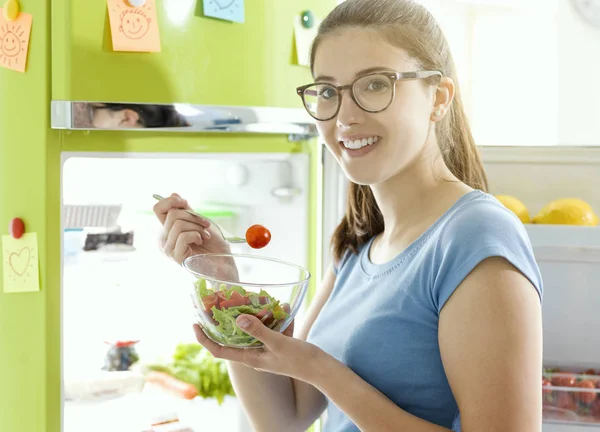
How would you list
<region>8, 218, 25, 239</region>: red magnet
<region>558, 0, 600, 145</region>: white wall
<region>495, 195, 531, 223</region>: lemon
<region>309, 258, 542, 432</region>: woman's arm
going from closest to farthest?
<region>309, 258, 542, 432</region>: woman's arm → <region>8, 218, 25, 239</region>: red magnet → <region>495, 195, 531, 223</region>: lemon → <region>558, 0, 600, 145</region>: white wall

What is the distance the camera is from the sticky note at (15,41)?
127cm

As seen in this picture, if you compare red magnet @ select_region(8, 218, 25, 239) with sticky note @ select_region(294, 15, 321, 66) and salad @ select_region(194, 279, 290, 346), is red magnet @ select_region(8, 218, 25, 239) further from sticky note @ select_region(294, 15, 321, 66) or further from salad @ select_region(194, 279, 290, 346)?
sticky note @ select_region(294, 15, 321, 66)

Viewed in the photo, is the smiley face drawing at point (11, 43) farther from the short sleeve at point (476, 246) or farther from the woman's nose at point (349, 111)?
the short sleeve at point (476, 246)

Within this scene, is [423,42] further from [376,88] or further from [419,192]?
[419,192]

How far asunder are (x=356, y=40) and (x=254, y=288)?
39cm

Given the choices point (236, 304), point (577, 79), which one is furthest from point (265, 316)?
point (577, 79)

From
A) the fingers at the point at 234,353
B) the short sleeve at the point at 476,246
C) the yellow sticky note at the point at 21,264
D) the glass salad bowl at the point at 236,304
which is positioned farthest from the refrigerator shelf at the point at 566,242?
the yellow sticky note at the point at 21,264

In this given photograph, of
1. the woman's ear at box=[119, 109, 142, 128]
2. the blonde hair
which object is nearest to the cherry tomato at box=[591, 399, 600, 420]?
the blonde hair

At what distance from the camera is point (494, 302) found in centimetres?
87

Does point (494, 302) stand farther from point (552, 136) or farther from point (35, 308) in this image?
point (552, 136)

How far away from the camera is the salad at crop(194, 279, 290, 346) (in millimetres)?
958

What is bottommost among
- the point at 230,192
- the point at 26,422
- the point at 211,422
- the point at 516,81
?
the point at 211,422

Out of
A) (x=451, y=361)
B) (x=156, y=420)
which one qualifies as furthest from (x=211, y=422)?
(x=451, y=361)

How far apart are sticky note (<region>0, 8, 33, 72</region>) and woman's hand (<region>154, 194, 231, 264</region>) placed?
37 cm
